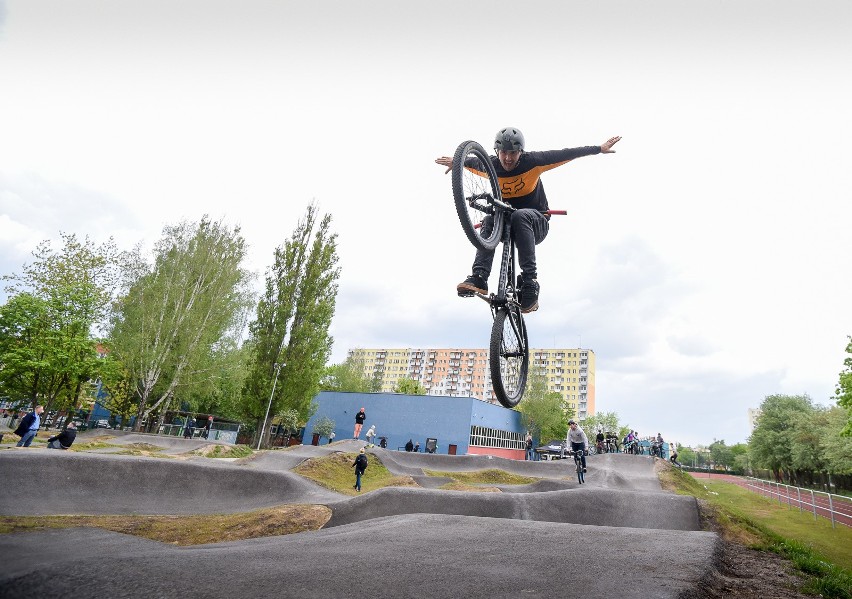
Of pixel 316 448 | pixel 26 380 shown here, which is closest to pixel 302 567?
pixel 316 448

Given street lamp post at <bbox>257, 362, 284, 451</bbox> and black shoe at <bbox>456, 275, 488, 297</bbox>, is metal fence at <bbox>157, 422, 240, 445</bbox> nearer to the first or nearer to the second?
street lamp post at <bbox>257, 362, 284, 451</bbox>

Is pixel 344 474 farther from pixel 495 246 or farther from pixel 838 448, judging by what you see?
pixel 838 448

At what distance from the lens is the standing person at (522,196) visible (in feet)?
19.2

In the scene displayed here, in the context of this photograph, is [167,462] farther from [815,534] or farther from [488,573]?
[815,534]

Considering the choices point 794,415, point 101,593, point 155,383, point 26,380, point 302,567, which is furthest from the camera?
point 794,415

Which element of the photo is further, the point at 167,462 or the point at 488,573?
the point at 167,462

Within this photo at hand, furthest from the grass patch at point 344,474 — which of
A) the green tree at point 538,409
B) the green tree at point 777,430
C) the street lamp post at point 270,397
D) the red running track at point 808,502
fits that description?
the green tree at point 777,430

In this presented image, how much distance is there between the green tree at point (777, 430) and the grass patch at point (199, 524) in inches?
2477

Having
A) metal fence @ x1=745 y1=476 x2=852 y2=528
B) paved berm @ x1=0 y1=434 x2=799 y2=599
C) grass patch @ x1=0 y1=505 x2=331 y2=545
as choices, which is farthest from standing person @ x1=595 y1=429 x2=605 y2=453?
grass patch @ x1=0 y1=505 x2=331 y2=545

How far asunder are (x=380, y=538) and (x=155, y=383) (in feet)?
100.0

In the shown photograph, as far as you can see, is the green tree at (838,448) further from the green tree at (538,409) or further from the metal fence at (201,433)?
the metal fence at (201,433)

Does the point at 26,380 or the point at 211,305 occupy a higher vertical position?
the point at 211,305

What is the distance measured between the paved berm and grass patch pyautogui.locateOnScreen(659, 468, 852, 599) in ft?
3.93

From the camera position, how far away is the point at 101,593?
13.9ft
